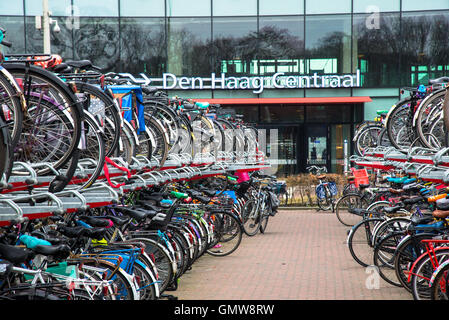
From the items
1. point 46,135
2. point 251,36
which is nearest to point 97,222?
point 46,135

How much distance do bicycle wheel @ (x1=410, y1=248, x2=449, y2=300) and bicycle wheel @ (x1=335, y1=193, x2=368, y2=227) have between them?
832 cm

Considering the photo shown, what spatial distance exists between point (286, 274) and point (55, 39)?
16.8m

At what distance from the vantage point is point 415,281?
6.86 m

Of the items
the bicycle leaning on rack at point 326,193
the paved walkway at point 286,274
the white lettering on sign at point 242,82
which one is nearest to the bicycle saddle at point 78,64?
the paved walkway at point 286,274

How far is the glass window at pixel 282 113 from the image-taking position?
80.5ft

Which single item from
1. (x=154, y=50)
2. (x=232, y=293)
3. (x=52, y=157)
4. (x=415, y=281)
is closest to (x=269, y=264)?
(x=232, y=293)

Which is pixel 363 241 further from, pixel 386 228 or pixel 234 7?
pixel 234 7

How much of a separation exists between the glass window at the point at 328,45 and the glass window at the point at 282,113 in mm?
1486

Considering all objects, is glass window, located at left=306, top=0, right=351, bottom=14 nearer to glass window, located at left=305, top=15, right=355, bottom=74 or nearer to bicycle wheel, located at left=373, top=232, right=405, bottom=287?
glass window, located at left=305, top=15, right=355, bottom=74

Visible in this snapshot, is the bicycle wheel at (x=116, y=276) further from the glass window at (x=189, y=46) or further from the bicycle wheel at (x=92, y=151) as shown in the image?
the glass window at (x=189, y=46)

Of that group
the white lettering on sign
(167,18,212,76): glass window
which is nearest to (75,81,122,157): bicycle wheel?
the white lettering on sign

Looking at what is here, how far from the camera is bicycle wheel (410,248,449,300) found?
6.69 metres

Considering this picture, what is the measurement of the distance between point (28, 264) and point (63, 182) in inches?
25.7

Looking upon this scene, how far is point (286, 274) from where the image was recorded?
9.70m
